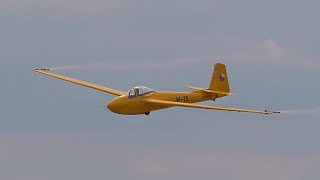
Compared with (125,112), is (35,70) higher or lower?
higher

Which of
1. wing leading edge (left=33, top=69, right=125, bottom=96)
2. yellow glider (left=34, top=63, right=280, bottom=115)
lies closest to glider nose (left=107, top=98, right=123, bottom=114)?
yellow glider (left=34, top=63, right=280, bottom=115)

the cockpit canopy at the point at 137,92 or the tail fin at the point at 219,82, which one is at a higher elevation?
the tail fin at the point at 219,82

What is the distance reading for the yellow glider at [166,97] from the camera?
97375 millimetres

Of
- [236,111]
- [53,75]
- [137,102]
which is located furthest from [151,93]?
A: [53,75]

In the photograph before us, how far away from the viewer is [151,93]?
9950cm

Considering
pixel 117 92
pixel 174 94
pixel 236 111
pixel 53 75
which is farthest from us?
pixel 53 75

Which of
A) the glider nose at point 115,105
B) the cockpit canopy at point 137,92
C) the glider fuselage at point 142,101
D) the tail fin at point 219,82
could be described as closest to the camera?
the glider nose at point 115,105

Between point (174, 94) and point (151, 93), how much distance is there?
160 inches

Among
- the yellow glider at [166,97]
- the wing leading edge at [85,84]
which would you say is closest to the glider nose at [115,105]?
the yellow glider at [166,97]

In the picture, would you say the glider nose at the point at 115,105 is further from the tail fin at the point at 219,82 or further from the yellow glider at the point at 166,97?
the tail fin at the point at 219,82

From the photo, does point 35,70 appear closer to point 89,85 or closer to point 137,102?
point 89,85

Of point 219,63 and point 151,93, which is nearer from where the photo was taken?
point 151,93

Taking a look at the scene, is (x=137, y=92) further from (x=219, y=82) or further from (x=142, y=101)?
(x=219, y=82)

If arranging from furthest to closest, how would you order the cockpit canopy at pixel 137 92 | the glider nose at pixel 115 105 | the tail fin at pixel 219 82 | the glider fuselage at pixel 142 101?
1. the tail fin at pixel 219 82
2. the cockpit canopy at pixel 137 92
3. the glider fuselage at pixel 142 101
4. the glider nose at pixel 115 105
